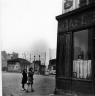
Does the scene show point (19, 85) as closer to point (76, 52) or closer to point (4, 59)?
point (4, 59)

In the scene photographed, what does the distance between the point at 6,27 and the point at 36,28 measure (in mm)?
655

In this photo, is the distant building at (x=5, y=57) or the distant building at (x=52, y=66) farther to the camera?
the distant building at (x=5, y=57)

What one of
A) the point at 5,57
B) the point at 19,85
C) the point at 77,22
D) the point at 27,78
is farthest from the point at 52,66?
the point at 77,22

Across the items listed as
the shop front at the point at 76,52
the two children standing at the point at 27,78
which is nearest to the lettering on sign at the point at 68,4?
the shop front at the point at 76,52

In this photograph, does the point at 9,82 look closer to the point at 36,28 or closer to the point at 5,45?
the point at 5,45

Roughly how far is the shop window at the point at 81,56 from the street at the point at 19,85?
22.4 inches

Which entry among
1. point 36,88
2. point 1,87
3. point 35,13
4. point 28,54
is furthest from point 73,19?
point 1,87

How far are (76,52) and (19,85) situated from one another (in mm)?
1401

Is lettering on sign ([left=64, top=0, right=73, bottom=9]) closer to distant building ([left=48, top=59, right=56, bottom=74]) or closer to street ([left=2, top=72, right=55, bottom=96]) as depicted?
distant building ([left=48, top=59, right=56, bottom=74])

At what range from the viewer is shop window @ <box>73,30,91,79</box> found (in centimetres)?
502

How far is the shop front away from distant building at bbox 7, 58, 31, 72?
691 mm

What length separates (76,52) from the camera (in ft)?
17.5

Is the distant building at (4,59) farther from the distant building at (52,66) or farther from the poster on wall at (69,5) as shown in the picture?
the poster on wall at (69,5)

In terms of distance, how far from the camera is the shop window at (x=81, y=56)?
16.5 ft
